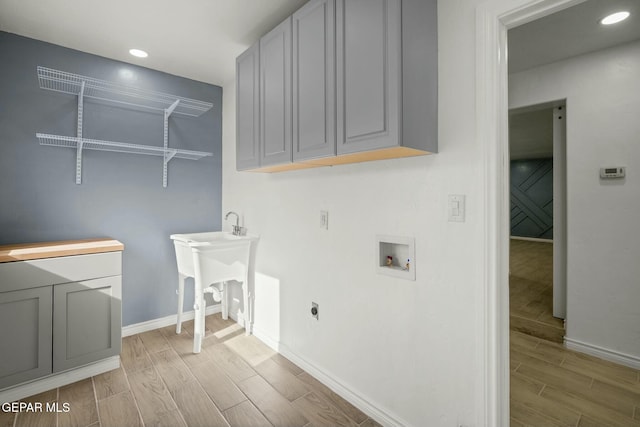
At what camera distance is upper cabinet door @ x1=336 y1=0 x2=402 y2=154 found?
126cm

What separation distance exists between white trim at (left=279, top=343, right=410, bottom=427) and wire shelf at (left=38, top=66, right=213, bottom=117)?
2251 millimetres

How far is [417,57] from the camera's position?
1326 millimetres

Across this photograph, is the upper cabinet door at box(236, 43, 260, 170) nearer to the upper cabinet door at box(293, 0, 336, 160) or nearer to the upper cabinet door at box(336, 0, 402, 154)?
the upper cabinet door at box(293, 0, 336, 160)

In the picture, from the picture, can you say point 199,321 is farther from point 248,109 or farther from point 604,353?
point 604,353

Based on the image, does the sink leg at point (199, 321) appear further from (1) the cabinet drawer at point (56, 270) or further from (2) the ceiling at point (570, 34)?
(2) the ceiling at point (570, 34)

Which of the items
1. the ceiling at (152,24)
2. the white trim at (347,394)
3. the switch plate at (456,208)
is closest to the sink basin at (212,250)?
the white trim at (347,394)

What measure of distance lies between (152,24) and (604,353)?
419 centimetres

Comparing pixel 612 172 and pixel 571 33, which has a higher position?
pixel 571 33

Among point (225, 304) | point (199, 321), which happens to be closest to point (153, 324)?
point (225, 304)

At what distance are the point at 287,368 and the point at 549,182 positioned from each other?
1000 centimetres

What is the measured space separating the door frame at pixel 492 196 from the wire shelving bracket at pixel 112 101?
7.50ft

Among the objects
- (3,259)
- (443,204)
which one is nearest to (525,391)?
(443,204)

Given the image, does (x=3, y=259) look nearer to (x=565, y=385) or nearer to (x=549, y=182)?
(x=565, y=385)

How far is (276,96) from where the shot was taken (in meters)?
1.96
